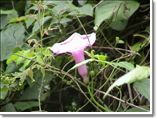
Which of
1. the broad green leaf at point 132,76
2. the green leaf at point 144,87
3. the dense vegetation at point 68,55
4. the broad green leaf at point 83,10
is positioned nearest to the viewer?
the broad green leaf at point 132,76

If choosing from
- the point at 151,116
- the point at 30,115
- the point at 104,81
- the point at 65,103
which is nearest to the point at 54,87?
the point at 65,103

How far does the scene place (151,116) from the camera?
0.73 metres

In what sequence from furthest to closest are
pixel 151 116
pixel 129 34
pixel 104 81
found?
pixel 129 34
pixel 104 81
pixel 151 116

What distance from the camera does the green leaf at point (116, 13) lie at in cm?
106

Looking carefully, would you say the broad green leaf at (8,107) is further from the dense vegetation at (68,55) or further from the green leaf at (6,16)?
the green leaf at (6,16)

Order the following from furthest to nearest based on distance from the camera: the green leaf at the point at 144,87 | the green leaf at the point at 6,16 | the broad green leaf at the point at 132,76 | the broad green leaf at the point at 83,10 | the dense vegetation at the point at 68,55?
the green leaf at the point at 6,16, the broad green leaf at the point at 83,10, the dense vegetation at the point at 68,55, the green leaf at the point at 144,87, the broad green leaf at the point at 132,76

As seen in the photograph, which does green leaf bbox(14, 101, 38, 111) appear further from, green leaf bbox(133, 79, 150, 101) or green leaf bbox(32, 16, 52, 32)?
green leaf bbox(133, 79, 150, 101)

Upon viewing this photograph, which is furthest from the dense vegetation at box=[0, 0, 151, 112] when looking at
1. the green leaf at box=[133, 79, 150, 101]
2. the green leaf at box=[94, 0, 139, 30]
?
the green leaf at box=[133, 79, 150, 101]

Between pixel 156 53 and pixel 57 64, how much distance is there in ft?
1.06

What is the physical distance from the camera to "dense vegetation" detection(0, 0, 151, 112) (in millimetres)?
964

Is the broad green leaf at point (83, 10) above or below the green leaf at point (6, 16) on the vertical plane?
above

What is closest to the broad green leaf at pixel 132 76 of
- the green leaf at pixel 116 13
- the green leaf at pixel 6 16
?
the green leaf at pixel 116 13

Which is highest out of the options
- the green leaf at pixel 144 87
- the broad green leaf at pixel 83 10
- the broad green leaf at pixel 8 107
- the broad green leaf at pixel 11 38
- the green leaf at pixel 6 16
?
the broad green leaf at pixel 83 10

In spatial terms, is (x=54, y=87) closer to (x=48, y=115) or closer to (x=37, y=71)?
(x=37, y=71)
